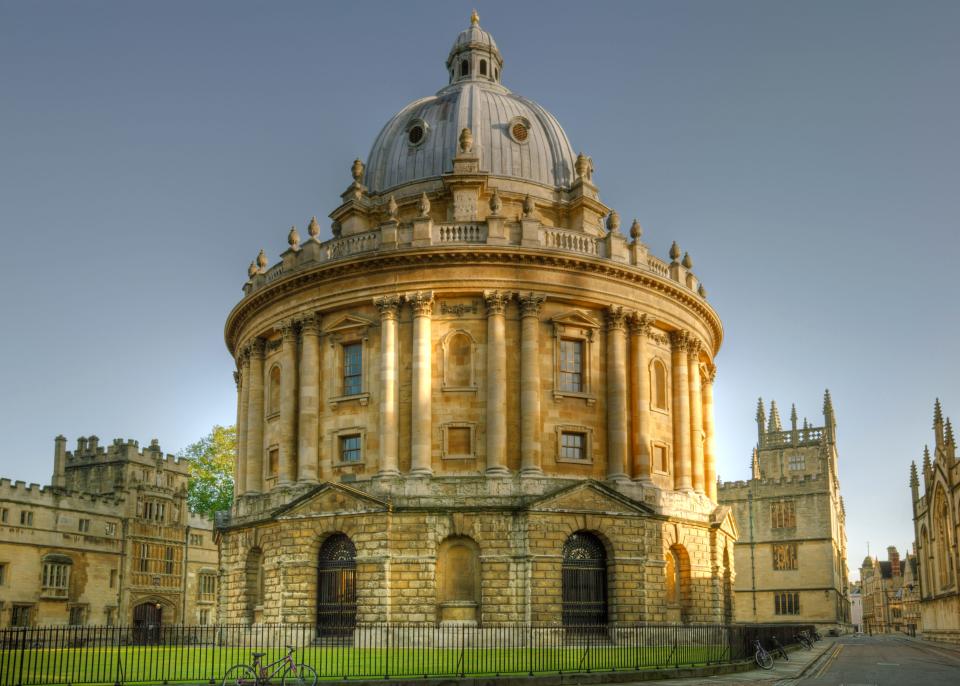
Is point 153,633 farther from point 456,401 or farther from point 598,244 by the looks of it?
point 598,244

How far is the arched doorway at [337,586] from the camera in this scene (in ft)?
129

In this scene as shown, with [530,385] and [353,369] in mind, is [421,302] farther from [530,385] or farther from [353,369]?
[530,385]

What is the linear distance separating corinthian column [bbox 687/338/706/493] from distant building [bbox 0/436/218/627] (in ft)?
95.1

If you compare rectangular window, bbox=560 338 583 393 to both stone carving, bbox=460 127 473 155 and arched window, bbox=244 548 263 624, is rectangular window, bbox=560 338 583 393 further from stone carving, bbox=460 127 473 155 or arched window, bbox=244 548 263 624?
arched window, bbox=244 548 263 624

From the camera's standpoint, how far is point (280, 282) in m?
45.2

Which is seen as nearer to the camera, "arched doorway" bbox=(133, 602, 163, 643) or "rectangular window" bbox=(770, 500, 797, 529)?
"arched doorway" bbox=(133, 602, 163, 643)

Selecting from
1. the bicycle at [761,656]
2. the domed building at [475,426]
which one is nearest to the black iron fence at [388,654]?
the bicycle at [761,656]

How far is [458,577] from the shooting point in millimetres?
39219

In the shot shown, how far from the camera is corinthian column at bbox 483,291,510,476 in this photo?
40.5 metres

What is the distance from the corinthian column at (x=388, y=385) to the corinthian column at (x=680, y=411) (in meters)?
12.9

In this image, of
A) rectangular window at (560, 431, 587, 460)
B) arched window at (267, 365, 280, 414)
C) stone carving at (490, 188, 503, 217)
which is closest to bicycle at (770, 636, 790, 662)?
rectangular window at (560, 431, 587, 460)

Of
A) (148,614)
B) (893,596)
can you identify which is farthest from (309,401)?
(893,596)

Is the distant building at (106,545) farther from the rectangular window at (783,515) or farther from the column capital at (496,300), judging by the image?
the rectangular window at (783,515)

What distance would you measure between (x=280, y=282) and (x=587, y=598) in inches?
739
